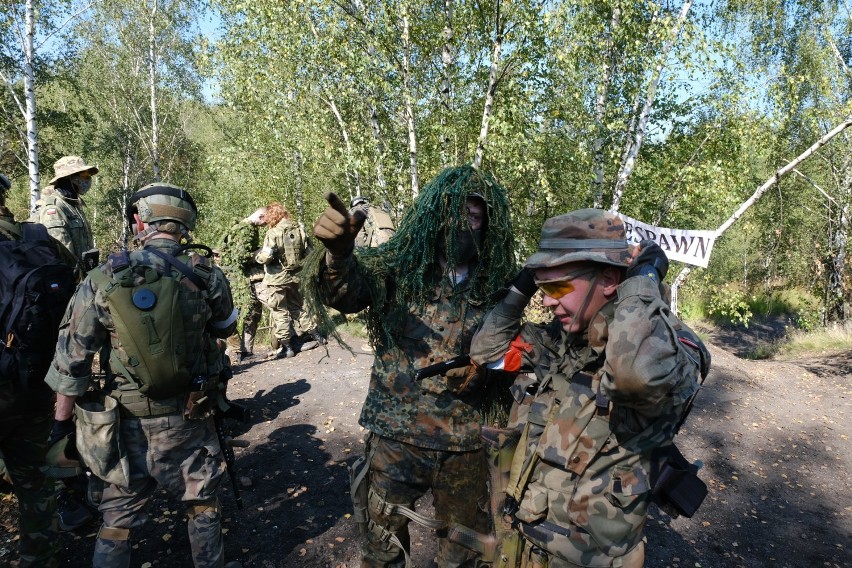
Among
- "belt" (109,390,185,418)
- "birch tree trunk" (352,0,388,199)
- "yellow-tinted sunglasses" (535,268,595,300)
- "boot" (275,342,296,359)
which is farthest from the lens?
"boot" (275,342,296,359)

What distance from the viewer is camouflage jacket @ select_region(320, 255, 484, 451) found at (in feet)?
7.66

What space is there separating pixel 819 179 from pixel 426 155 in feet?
52.6


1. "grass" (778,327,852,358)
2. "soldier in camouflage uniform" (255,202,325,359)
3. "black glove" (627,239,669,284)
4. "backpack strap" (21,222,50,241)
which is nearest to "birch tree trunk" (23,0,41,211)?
"soldier in camouflage uniform" (255,202,325,359)

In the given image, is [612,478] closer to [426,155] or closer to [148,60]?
[426,155]

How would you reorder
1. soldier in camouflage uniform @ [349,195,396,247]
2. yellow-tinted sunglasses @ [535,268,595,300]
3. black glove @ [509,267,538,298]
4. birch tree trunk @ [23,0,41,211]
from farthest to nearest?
birch tree trunk @ [23,0,41,211]
soldier in camouflage uniform @ [349,195,396,247]
black glove @ [509,267,538,298]
yellow-tinted sunglasses @ [535,268,595,300]

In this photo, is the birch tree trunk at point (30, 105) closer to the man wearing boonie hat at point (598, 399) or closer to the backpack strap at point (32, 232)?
the backpack strap at point (32, 232)

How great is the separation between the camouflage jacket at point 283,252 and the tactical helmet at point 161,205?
4.69 m

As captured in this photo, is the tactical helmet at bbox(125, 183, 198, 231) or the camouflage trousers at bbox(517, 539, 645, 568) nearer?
the camouflage trousers at bbox(517, 539, 645, 568)

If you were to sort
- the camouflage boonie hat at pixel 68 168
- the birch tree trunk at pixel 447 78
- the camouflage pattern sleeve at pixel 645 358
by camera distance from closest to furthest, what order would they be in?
the camouflage pattern sleeve at pixel 645 358 → the camouflage boonie hat at pixel 68 168 → the birch tree trunk at pixel 447 78

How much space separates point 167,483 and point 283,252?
17.7 feet

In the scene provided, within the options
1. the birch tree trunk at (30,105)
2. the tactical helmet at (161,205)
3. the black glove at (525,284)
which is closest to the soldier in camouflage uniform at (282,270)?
the tactical helmet at (161,205)

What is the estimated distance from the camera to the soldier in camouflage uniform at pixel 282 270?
7.42 m

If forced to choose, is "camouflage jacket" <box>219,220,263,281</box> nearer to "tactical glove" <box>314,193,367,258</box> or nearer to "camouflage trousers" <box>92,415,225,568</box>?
"camouflage trousers" <box>92,415,225,568</box>

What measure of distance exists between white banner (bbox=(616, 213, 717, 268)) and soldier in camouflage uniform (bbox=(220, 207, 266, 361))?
5.33m
